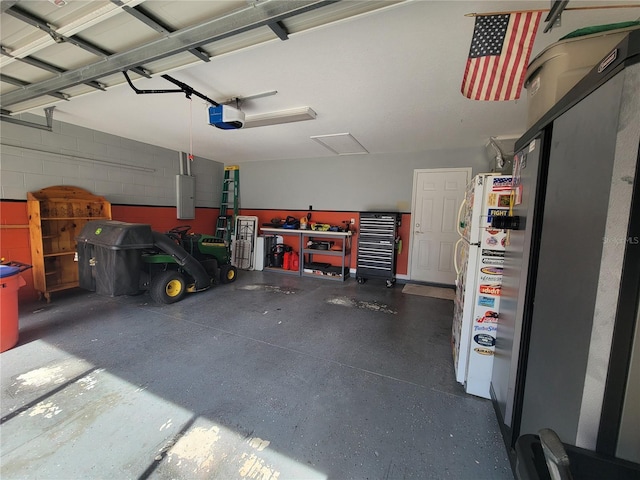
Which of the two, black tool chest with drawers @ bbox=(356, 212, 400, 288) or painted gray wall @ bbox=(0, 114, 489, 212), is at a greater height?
painted gray wall @ bbox=(0, 114, 489, 212)

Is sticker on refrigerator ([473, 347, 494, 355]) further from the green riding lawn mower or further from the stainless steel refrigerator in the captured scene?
the green riding lawn mower

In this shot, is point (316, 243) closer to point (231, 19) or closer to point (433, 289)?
point (433, 289)

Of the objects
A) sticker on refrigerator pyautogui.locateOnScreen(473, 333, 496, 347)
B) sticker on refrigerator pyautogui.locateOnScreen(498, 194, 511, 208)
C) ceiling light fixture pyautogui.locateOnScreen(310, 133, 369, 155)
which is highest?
ceiling light fixture pyautogui.locateOnScreen(310, 133, 369, 155)

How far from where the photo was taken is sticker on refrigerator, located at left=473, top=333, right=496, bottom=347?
6.19 feet

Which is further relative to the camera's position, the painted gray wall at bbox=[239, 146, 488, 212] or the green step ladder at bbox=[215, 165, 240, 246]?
the green step ladder at bbox=[215, 165, 240, 246]

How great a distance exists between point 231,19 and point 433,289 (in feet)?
15.7

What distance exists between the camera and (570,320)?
34.6 inches

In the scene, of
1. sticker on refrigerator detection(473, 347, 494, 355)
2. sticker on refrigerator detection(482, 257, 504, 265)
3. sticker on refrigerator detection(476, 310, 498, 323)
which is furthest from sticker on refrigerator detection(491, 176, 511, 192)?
sticker on refrigerator detection(473, 347, 494, 355)

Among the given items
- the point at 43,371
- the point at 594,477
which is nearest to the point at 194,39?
the point at 594,477

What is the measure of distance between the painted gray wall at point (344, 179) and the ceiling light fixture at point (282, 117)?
240 cm

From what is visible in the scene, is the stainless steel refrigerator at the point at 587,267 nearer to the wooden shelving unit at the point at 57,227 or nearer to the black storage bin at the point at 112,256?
the black storage bin at the point at 112,256

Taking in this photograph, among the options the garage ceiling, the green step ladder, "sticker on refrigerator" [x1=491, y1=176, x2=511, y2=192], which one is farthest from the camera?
the green step ladder

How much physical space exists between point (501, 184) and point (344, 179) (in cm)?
395

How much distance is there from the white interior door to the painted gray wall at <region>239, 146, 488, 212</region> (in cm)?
17
